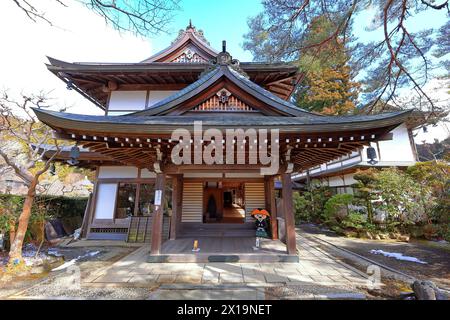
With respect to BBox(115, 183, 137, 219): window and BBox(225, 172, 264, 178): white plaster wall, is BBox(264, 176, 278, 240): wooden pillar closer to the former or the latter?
BBox(225, 172, 264, 178): white plaster wall

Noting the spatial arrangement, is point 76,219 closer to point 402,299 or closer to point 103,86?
point 103,86

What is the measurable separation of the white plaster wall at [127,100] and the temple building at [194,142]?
0.04 meters

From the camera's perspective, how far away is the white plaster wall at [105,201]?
300 inches

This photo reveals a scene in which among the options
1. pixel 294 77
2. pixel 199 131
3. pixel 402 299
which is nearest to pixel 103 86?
pixel 199 131

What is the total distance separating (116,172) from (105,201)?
1.25 m

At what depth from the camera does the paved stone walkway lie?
365 cm

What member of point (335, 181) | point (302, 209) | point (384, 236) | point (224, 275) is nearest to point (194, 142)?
point (224, 275)

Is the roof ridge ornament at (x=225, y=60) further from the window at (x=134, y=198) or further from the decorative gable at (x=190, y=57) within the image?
the window at (x=134, y=198)

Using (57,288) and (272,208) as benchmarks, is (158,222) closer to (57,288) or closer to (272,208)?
(57,288)

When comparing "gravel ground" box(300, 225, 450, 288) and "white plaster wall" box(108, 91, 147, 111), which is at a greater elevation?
"white plaster wall" box(108, 91, 147, 111)

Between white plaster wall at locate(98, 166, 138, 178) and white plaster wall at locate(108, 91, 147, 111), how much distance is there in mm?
2567

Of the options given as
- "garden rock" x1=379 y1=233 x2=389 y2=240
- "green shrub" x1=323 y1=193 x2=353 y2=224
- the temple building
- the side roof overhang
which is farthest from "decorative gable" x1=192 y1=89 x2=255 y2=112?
"garden rock" x1=379 y1=233 x2=389 y2=240

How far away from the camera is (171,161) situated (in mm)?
5156

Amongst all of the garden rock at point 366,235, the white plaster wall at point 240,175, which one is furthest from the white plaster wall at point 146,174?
the garden rock at point 366,235
